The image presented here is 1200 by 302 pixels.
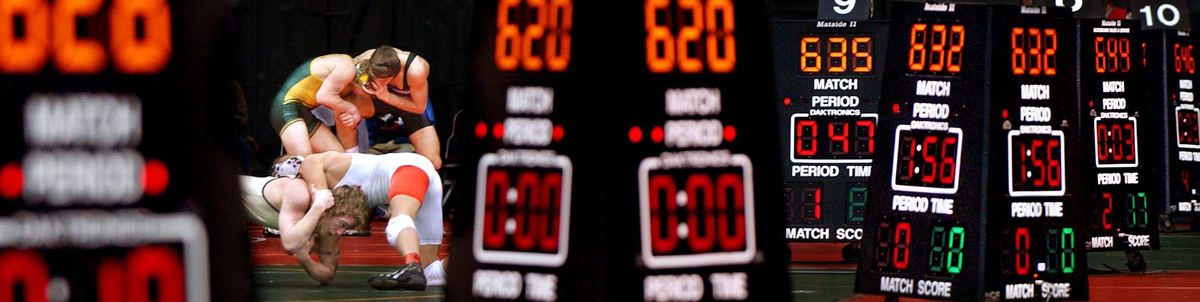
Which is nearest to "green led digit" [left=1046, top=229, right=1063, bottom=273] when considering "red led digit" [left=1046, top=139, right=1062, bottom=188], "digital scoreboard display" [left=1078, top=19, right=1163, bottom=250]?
"red led digit" [left=1046, top=139, right=1062, bottom=188]

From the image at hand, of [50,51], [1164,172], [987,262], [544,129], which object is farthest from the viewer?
[1164,172]

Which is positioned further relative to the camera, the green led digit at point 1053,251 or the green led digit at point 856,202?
the green led digit at point 856,202

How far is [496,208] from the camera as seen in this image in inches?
246

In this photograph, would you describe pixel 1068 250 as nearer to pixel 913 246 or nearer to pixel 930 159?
pixel 913 246

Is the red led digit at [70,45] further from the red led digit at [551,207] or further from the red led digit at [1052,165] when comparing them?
the red led digit at [1052,165]

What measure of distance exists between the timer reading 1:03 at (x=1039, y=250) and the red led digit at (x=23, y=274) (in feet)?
25.7

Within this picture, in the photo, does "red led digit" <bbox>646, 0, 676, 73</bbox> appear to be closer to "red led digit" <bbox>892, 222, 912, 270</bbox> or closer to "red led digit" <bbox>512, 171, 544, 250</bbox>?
"red led digit" <bbox>512, 171, 544, 250</bbox>

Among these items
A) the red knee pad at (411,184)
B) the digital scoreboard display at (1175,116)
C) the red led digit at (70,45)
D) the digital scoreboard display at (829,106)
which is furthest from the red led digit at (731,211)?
the digital scoreboard display at (1175,116)

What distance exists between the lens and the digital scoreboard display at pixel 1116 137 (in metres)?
14.8

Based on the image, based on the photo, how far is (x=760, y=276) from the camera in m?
6.18

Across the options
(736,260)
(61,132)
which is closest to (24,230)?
(61,132)

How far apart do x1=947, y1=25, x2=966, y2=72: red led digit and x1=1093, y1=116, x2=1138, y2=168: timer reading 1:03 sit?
14.7ft

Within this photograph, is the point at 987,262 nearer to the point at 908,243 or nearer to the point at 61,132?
the point at 908,243

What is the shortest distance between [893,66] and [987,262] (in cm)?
134
